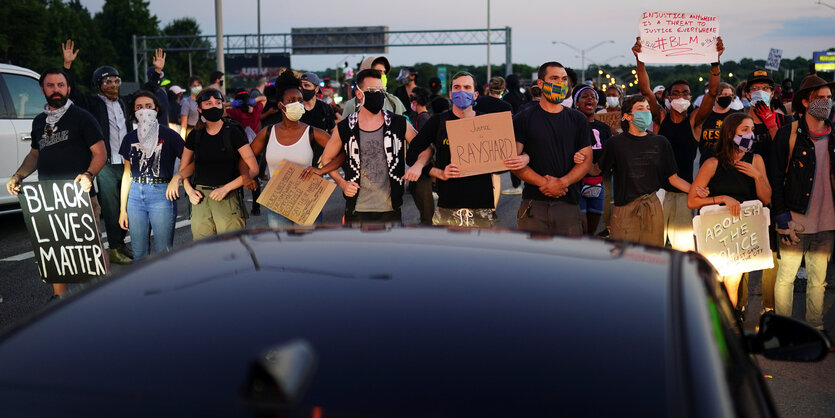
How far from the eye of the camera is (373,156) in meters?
7.25

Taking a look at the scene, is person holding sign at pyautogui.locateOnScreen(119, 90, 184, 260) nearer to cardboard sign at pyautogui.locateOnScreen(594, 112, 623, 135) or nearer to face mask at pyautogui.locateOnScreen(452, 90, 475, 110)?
face mask at pyautogui.locateOnScreen(452, 90, 475, 110)

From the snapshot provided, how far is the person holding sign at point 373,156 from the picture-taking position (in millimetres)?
7242

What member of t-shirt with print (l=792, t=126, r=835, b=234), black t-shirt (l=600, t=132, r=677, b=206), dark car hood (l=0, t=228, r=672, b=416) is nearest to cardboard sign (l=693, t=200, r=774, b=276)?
t-shirt with print (l=792, t=126, r=835, b=234)

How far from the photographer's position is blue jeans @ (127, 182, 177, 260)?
781 cm

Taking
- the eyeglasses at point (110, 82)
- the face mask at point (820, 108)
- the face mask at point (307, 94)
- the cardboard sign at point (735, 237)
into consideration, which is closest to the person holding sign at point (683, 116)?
the cardboard sign at point (735, 237)

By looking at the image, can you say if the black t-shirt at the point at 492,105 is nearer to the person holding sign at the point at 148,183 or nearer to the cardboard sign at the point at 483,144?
the cardboard sign at the point at 483,144

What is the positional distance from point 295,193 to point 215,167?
0.72 meters

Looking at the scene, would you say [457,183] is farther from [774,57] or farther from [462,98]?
[774,57]

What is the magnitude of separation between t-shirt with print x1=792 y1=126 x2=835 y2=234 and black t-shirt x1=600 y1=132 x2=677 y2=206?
39.2 inches

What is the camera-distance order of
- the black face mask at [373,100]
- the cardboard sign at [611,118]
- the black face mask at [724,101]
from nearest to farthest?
the black face mask at [373,100]
the black face mask at [724,101]
the cardboard sign at [611,118]

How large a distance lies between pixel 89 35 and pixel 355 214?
105645 millimetres

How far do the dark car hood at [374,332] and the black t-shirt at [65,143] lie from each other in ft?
18.9

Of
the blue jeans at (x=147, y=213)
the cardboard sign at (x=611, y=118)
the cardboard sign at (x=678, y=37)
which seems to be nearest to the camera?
the blue jeans at (x=147, y=213)

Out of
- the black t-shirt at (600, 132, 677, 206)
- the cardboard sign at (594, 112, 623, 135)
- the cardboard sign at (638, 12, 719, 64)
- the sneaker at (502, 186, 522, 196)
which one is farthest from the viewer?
the sneaker at (502, 186, 522, 196)
